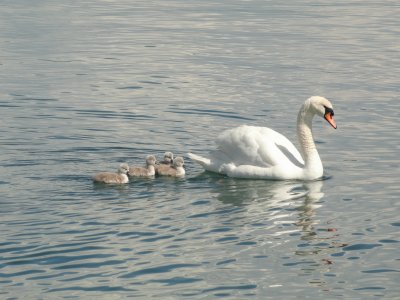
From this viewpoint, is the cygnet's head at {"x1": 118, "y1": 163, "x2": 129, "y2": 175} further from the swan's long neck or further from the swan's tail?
the swan's long neck

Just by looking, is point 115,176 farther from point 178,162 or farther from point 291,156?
point 291,156

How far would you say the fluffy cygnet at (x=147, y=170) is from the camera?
58.6 ft

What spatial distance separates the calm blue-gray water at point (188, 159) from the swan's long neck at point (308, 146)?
10.8 inches

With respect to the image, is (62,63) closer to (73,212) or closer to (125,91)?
(125,91)

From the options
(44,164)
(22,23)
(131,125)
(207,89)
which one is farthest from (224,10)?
(44,164)

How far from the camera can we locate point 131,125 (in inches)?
874

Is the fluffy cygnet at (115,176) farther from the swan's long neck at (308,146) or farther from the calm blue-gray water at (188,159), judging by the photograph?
the swan's long neck at (308,146)

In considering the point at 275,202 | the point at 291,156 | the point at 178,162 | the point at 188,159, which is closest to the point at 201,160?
the point at 178,162

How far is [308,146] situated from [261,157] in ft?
2.94

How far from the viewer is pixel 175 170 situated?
59.5 feet

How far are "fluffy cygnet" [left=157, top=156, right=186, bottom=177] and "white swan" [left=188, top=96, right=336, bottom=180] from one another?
1.83 ft

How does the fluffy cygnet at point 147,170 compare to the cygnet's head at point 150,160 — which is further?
the cygnet's head at point 150,160

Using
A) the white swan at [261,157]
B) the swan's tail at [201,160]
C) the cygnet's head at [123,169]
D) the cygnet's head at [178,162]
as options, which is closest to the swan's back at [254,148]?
the white swan at [261,157]

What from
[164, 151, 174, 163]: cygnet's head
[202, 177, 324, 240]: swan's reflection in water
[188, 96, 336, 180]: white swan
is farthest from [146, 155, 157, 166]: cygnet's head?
[202, 177, 324, 240]: swan's reflection in water
